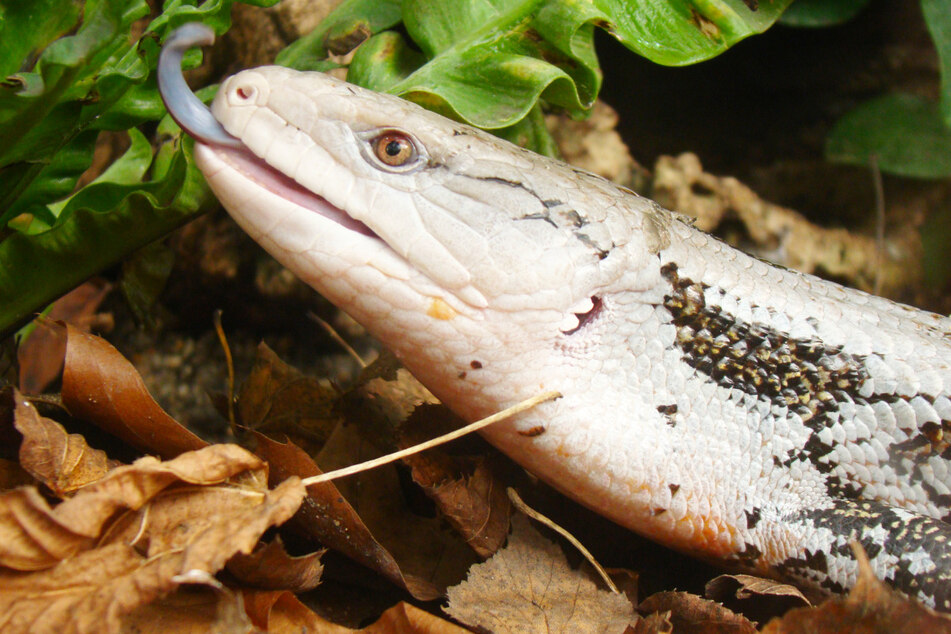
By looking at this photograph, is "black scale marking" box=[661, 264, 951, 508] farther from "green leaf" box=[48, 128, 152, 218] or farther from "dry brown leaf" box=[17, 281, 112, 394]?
"dry brown leaf" box=[17, 281, 112, 394]

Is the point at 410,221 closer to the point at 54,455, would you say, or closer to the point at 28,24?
the point at 54,455

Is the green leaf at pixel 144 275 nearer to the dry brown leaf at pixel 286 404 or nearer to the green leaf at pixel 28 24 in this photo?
the dry brown leaf at pixel 286 404

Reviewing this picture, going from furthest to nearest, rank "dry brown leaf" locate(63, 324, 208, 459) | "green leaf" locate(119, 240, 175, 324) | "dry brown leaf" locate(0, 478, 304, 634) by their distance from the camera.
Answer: "green leaf" locate(119, 240, 175, 324)
"dry brown leaf" locate(63, 324, 208, 459)
"dry brown leaf" locate(0, 478, 304, 634)

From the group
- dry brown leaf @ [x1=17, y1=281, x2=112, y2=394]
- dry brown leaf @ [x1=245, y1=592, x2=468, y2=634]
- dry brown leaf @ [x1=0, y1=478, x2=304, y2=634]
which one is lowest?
dry brown leaf @ [x1=17, y1=281, x2=112, y2=394]

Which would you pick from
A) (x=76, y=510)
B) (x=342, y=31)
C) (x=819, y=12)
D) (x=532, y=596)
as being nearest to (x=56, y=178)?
(x=342, y=31)

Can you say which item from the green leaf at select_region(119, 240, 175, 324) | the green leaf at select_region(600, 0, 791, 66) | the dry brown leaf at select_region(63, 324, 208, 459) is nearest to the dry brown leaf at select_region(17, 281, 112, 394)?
the green leaf at select_region(119, 240, 175, 324)

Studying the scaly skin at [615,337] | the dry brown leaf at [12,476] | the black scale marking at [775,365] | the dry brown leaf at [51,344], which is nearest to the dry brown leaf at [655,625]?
the scaly skin at [615,337]
